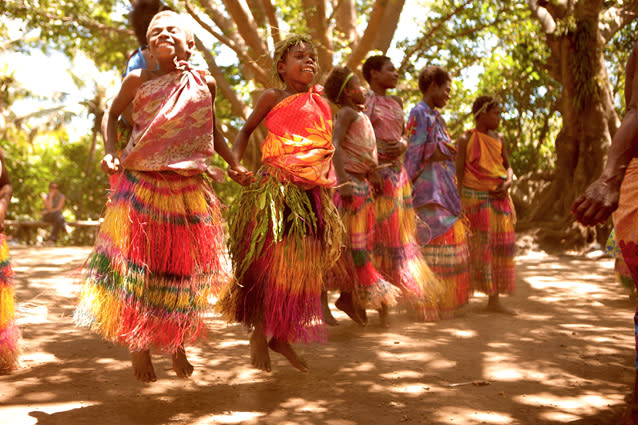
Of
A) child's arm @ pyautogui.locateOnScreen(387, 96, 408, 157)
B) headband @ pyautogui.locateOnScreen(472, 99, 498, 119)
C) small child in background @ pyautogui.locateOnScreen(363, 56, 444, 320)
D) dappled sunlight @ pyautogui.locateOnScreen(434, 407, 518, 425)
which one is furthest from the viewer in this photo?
headband @ pyautogui.locateOnScreen(472, 99, 498, 119)

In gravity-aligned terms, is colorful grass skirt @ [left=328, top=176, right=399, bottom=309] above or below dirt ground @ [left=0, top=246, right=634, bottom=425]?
above

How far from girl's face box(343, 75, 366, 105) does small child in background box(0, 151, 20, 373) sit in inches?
99.0

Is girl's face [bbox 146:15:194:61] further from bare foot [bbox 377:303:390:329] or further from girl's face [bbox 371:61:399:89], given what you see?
bare foot [bbox 377:303:390:329]

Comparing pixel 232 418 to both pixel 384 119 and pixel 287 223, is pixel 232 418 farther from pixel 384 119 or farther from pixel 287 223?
pixel 384 119

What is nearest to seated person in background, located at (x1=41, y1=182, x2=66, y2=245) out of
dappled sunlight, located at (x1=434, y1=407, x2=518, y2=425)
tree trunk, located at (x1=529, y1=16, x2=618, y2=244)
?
tree trunk, located at (x1=529, y1=16, x2=618, y2=244)

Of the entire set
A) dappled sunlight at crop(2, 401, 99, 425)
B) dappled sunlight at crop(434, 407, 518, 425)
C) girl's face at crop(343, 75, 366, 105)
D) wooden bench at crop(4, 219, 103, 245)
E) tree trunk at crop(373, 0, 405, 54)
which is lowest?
dappled sunlight at crop(434, 407, 518, 425)

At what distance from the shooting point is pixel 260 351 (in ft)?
12.2

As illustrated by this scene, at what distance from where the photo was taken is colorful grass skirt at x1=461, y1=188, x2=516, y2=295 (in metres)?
5.95

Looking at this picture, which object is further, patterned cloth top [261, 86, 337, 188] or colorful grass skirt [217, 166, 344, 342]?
patterned cloth top [261, 86, 337, 188]

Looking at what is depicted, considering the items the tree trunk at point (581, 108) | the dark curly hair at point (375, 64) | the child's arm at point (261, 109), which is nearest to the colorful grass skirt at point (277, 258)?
the child's arm at point (261, 109)

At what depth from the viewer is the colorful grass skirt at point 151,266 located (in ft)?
10.5

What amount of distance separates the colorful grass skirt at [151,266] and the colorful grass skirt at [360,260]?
164 centimetres

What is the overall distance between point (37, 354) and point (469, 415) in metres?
2.78

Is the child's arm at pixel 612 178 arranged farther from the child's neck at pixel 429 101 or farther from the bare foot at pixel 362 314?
the child's neck at pixel 429 101
